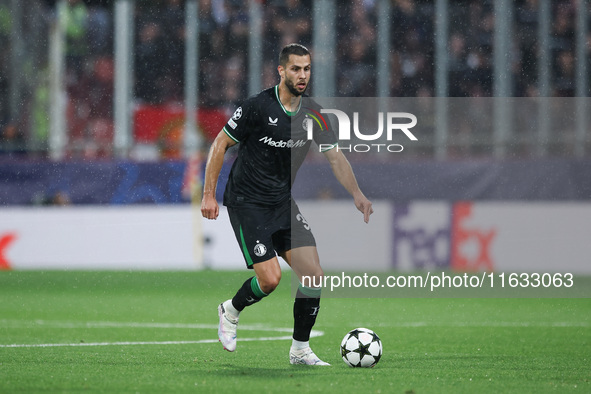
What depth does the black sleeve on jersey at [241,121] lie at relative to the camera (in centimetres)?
716

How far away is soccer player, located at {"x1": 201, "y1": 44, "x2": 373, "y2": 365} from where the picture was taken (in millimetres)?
7137

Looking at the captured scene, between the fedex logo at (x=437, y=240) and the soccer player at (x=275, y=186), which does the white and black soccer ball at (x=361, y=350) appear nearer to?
the soccer player at (x=275, y=186)

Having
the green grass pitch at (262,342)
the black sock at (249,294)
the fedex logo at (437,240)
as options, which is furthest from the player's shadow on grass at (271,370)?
the fedex logo at (437,240)

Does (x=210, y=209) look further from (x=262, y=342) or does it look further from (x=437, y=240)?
(x=437, y=240)

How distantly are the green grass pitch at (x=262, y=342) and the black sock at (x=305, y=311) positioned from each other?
10.1 inches

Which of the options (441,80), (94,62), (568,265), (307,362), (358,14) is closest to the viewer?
(307,362)

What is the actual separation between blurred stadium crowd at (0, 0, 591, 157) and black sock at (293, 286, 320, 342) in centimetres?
1141

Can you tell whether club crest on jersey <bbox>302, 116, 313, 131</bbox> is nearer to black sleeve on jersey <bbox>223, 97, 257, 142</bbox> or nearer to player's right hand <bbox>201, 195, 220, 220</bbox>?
black sleeve on jersey <bbox>223, 97, 257, 142</bbox>

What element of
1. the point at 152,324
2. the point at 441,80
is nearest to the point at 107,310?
the point at 152,324

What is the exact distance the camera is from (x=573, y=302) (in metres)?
13.2

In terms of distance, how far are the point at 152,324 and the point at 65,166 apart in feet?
23.8

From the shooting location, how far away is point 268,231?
286 inches

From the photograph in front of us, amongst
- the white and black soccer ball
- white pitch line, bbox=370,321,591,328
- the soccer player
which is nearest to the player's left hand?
the soccer player

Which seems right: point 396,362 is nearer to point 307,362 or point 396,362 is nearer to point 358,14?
point 307,362
